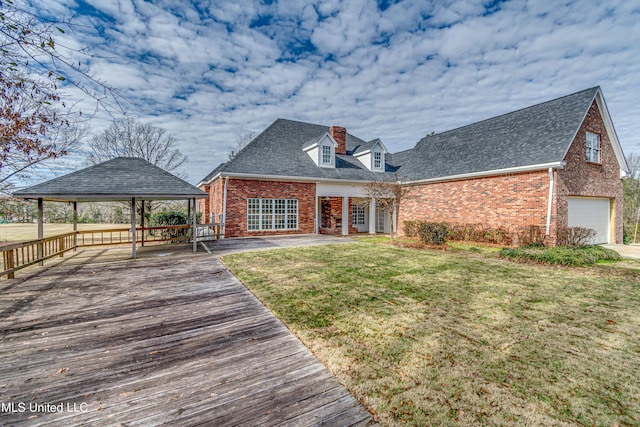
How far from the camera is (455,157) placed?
49.5ft

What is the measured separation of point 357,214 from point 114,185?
1508 centimetres

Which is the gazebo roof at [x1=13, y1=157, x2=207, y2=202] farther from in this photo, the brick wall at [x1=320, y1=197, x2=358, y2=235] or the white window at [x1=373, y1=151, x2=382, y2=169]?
the white window at [x1=373, y1=151, x2=382, y2=169]

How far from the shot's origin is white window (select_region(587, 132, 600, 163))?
11.9 meters

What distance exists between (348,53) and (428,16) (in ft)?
11.8

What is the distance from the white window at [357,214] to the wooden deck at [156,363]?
14868 mm

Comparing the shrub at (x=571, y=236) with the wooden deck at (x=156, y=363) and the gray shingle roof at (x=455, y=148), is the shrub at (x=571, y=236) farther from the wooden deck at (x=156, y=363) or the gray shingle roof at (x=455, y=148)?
the wooden deck at (x=156, y=363)

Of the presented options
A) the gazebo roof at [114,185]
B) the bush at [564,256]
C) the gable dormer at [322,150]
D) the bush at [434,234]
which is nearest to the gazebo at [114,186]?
the gazebo roof at [114,185]

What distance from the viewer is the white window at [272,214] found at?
14.2 metres

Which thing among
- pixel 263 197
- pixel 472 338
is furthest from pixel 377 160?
pixel 472 338

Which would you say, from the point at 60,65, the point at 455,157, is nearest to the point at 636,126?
the point at 455,157

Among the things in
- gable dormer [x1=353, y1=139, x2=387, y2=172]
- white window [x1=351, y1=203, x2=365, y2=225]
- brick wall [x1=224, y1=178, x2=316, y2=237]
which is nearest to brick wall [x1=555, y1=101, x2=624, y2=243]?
gable dormer [x1=353, y1=139, x2=387, y2=172]

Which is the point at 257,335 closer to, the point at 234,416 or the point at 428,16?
the point at 234,416

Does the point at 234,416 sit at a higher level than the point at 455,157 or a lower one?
lower

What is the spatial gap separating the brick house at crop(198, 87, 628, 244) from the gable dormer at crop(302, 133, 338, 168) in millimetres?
66
